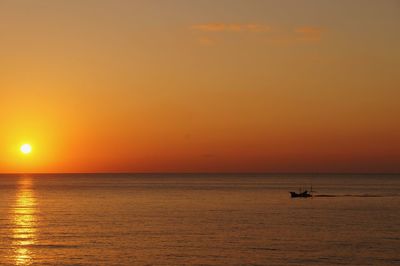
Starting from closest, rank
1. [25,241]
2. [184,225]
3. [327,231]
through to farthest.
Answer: [25,241], [327,231], [184,225]

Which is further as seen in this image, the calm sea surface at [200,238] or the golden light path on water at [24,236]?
the golden light path on water at [24,236]

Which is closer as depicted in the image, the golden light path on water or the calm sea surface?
the calm sea surface

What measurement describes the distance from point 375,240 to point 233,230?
18802 millimetres

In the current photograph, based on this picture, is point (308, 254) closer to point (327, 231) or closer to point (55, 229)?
point (327, 231)

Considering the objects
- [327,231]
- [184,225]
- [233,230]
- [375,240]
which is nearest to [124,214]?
[184,225]

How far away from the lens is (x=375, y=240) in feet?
237

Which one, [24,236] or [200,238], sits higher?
[200,238]

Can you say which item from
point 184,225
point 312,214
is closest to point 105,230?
point 184,225

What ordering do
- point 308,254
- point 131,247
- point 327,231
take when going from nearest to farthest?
point 308,254
point 131,247
point 327,231

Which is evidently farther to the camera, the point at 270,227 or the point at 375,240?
the point at 270,227

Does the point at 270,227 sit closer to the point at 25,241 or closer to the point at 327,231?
the point at 327,231

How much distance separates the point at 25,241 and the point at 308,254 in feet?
108

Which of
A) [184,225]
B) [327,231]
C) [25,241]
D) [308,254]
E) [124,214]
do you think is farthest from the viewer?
[124,214]

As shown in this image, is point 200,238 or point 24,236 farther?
point 24,236
